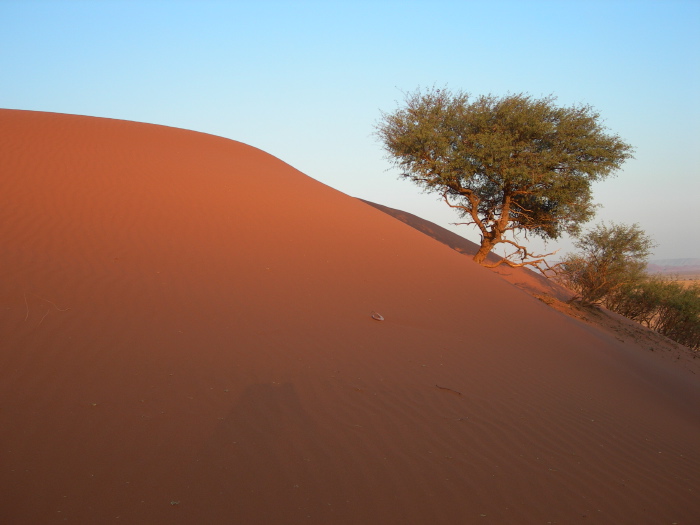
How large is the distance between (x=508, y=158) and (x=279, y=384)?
47.2 ft

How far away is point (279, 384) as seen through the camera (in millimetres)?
5129

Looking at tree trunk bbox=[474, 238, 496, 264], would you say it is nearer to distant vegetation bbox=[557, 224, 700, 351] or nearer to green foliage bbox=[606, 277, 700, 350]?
distant vegetation bbox=[557, 224, 700, 351]

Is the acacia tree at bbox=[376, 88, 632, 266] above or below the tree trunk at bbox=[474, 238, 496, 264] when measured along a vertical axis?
above

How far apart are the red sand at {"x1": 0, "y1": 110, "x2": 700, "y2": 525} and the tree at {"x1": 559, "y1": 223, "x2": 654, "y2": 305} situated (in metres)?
9.01

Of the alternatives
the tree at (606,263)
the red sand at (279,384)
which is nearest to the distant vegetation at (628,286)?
the tree at (606,263)

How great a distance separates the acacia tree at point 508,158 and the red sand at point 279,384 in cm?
717

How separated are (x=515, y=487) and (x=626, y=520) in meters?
0.83

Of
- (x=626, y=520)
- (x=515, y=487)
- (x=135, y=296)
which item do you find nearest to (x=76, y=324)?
(x=135, y=296)

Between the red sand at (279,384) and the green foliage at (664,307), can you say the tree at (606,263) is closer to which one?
the green foliage at (664,307)

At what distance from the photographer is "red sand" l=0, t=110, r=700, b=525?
3.54 m

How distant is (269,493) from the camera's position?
3.47 meters

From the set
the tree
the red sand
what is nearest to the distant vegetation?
the tree

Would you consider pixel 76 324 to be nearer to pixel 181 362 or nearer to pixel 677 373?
pixel 181 362

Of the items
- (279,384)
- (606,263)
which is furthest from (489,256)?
(279,384)
